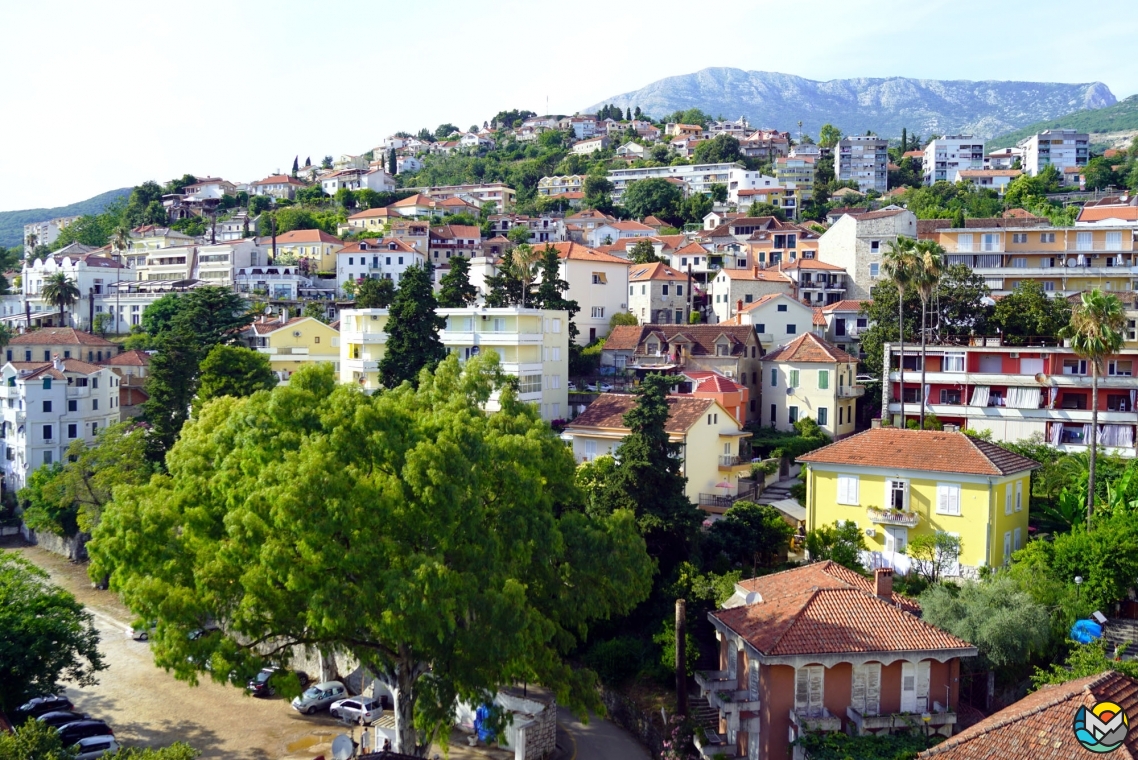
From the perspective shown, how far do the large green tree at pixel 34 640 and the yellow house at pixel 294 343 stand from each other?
37.8 m

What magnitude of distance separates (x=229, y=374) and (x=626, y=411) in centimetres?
2271

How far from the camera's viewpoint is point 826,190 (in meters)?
123

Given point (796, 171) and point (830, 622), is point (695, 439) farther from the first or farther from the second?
point (796, 171)

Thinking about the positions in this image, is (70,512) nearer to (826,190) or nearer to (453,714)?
(453,714)

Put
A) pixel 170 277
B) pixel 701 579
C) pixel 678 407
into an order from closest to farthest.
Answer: pixel 701 579 < pixel 678 407 < pixel 170 277

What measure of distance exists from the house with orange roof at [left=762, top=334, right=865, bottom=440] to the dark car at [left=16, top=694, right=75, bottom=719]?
36.7 metres

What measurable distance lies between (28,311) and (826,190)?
90853mm

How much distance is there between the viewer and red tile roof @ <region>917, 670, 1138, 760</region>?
61.6ft

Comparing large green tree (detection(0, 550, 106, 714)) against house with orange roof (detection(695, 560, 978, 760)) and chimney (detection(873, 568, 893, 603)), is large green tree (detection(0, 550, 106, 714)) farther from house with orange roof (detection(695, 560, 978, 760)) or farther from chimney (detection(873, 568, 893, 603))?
chimney (detection(873, 568, 893, 603))

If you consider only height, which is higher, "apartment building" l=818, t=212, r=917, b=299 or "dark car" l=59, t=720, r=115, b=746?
"apartment building" l=818, t=212, r=917, b=299

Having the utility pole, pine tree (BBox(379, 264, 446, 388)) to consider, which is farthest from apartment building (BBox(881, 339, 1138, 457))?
the utility pole

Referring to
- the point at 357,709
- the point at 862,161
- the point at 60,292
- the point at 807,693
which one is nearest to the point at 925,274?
the point at 807,693

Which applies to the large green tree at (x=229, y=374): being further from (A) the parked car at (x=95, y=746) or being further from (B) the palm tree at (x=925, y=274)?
(B) the palm tree at (x=925, y=274)

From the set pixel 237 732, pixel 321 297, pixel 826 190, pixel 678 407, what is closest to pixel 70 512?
pixel 237 732
